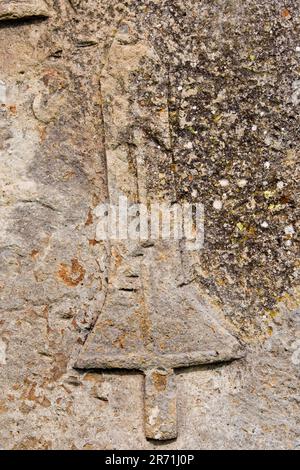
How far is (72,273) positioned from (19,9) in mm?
849

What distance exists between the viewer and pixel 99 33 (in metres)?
2.45

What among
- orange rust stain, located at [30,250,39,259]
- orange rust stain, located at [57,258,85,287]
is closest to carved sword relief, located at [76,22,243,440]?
orange rust stain, located at [57,258,85,287]

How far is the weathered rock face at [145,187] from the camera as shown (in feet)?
8.02

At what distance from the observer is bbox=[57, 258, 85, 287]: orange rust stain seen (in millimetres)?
2541

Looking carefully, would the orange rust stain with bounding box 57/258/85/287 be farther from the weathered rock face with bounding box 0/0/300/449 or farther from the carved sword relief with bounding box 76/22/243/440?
the carved sword relief with bounding box 76/22/243/440

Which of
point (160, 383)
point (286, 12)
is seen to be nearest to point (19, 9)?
point (286, 12)

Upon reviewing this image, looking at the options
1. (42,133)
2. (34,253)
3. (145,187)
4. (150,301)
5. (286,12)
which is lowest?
(150,301)

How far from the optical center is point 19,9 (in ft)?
7.95

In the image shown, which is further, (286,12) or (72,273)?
(72,273)

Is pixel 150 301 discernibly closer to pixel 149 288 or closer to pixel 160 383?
pixel 149 288

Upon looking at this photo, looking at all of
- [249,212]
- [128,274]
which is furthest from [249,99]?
[128,274]

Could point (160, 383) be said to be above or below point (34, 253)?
below

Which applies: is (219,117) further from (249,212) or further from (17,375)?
(17,375)

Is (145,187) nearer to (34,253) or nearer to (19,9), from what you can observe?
(34,253)
